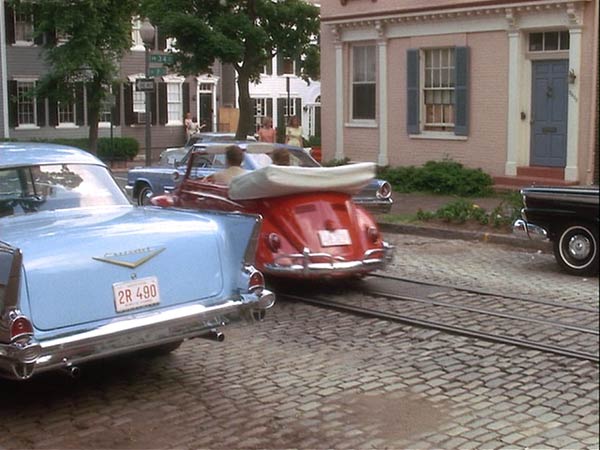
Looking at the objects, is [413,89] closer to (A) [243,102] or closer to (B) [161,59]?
(B) [161,59]

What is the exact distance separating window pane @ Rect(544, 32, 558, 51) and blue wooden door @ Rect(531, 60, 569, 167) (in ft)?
0.97

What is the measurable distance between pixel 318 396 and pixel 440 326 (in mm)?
2173

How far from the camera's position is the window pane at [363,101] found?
75.6 feet

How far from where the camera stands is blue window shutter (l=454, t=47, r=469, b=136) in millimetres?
20311

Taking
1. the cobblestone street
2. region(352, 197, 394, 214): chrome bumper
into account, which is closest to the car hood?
the cobblestone street

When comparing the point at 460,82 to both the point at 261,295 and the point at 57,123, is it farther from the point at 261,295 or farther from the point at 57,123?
the point at 57,123

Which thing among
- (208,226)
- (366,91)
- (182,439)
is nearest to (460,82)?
(366,91)

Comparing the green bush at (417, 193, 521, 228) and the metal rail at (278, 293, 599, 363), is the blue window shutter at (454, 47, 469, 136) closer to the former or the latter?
the green bush at (417, 193, 521, 228)

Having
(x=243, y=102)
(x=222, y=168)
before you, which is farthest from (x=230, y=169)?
(x=243, y=102)

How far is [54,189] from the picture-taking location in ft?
25.2

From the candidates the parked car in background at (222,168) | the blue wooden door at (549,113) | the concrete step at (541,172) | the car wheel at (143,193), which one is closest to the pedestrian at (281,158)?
the parked car in background at (222,168)

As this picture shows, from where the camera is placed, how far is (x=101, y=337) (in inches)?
235

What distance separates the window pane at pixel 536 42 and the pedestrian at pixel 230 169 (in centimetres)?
1001

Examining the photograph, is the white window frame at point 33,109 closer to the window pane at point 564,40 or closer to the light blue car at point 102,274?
the window pane at point 564,40
